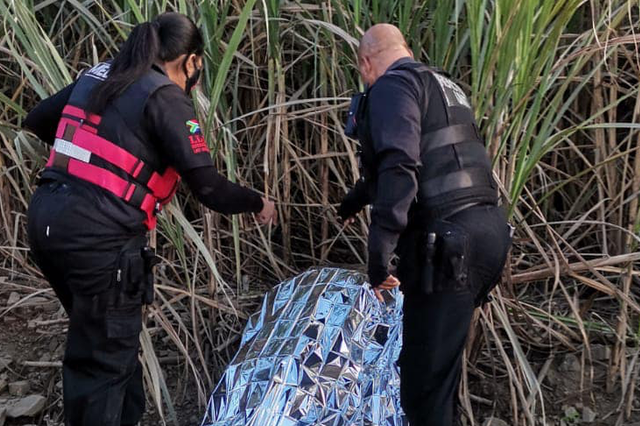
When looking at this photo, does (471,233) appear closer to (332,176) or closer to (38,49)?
(332,176)

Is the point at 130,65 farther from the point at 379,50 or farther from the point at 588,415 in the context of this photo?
the point at 588,415

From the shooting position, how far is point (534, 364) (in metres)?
2.50

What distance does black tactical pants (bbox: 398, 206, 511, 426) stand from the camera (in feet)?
6.07

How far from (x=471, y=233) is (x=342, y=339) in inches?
23.1

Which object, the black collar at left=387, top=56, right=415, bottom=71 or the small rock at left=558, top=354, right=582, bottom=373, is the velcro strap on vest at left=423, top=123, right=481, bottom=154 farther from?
the small rock at left=558, top=354, right=582, bottom=373

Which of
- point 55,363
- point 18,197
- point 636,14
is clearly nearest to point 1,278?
point 18,197

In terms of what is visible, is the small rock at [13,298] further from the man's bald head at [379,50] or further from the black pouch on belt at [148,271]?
the man's bald head at [379,50]

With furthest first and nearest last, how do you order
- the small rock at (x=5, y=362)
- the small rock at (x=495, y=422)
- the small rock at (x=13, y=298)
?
the small rock at (x=13, y=298)
the small rock at (x=5, y=362)
the small rock at (x=495, y=422)

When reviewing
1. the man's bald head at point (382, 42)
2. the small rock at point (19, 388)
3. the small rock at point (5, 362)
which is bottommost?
the small rock at point (19, 388)

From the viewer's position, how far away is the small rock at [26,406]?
240 cm

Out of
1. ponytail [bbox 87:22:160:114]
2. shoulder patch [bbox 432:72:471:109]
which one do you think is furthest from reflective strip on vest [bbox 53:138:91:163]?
shoulder patch [bbox 432:72:471:109]

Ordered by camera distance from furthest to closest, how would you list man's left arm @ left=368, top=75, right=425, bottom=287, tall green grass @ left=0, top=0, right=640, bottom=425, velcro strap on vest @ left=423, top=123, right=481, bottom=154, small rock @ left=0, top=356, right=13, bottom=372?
small rock @ left=0, top=356, right=13, bottom=372 → tall green grass @ left=0, top=0, right=640, bottom=425 → velcro strap on vest @ left=423, top=123, right=481, bottom=154 → man's left arm @ left=368, top=75, right=425, bottom=287

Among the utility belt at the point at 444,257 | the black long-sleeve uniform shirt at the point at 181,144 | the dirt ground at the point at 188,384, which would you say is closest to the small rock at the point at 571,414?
the dirt ground at the point at 188,384

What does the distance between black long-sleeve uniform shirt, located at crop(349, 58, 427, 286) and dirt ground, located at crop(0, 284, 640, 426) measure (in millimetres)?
853
